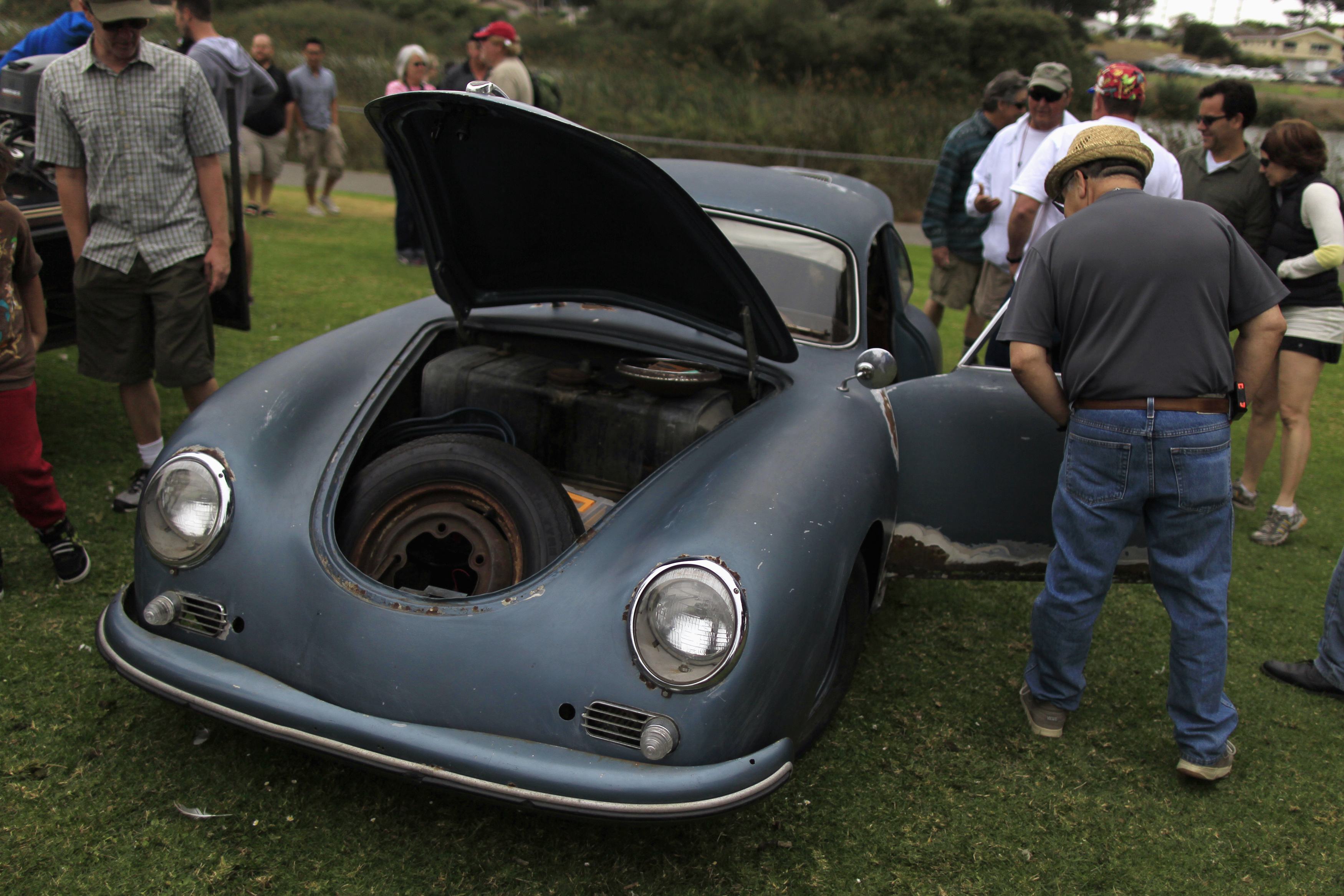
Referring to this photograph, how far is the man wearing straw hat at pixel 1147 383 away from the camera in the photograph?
264cm

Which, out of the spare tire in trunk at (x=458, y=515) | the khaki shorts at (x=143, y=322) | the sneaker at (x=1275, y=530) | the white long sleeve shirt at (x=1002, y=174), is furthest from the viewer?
the white long sleeve shirt at (x=1002, y=174)

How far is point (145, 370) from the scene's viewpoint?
3.92m

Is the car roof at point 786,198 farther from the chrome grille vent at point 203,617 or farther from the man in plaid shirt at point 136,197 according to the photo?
the chrome grille vent at point 203,617

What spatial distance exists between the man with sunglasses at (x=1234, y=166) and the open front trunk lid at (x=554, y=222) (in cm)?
283

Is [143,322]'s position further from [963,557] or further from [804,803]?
[963,557]

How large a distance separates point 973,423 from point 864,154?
49.4ft

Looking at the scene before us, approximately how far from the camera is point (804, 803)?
2680mm

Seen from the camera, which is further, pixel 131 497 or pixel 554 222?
pixel 131 497

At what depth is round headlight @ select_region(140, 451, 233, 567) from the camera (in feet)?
8.32

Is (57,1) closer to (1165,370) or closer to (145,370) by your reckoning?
(145,370)

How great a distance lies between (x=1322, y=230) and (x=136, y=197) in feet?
15.9

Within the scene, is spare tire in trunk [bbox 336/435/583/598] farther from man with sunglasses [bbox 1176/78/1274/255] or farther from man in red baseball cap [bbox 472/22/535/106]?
man in red baseball cap [bbox 472/22/535/106]

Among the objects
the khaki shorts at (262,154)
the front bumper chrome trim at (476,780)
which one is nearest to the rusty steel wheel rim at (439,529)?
the front bumper chrome trim at (476,780)

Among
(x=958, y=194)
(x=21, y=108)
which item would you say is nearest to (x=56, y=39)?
(x=21, y=108)
